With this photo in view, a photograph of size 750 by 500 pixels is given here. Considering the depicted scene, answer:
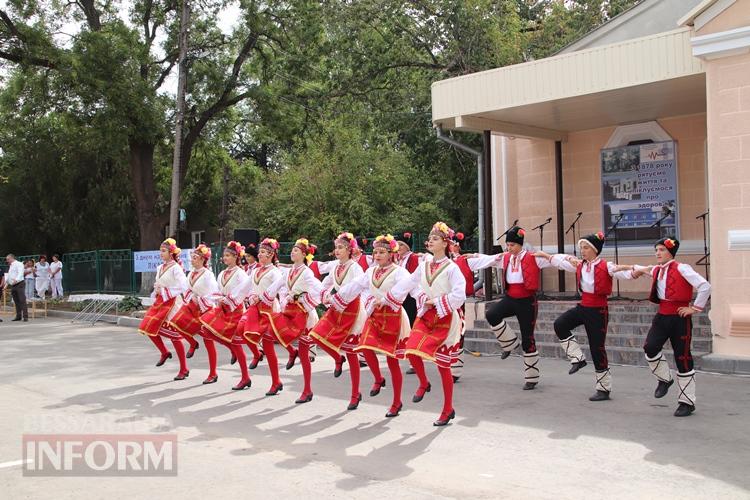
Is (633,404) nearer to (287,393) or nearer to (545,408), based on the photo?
(545,408)

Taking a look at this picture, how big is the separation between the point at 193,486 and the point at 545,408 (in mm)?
4071

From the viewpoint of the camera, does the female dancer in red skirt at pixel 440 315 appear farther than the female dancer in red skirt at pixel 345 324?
No

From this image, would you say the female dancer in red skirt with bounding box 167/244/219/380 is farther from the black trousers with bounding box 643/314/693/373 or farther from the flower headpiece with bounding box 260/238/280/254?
the black trousers with bounding box 643/314/693/373

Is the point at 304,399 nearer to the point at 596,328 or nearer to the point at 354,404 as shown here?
the point at 354,404

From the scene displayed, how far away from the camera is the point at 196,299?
34.4 ft

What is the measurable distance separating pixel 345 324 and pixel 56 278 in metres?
22.4

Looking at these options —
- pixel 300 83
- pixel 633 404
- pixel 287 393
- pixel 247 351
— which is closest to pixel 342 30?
pixel 300 83

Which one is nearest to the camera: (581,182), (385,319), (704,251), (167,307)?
(385,319)

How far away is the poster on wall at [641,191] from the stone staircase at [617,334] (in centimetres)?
266

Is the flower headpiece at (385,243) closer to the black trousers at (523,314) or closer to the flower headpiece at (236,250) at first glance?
the black trousers at (523,314)

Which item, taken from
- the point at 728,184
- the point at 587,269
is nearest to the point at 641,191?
the point at 728,184

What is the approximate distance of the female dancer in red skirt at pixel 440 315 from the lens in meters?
7.49

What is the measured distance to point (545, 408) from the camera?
8.16 metres

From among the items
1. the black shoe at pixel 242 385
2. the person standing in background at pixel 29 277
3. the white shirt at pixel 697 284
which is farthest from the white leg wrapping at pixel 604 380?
the person standing in background at pixel 29 277
